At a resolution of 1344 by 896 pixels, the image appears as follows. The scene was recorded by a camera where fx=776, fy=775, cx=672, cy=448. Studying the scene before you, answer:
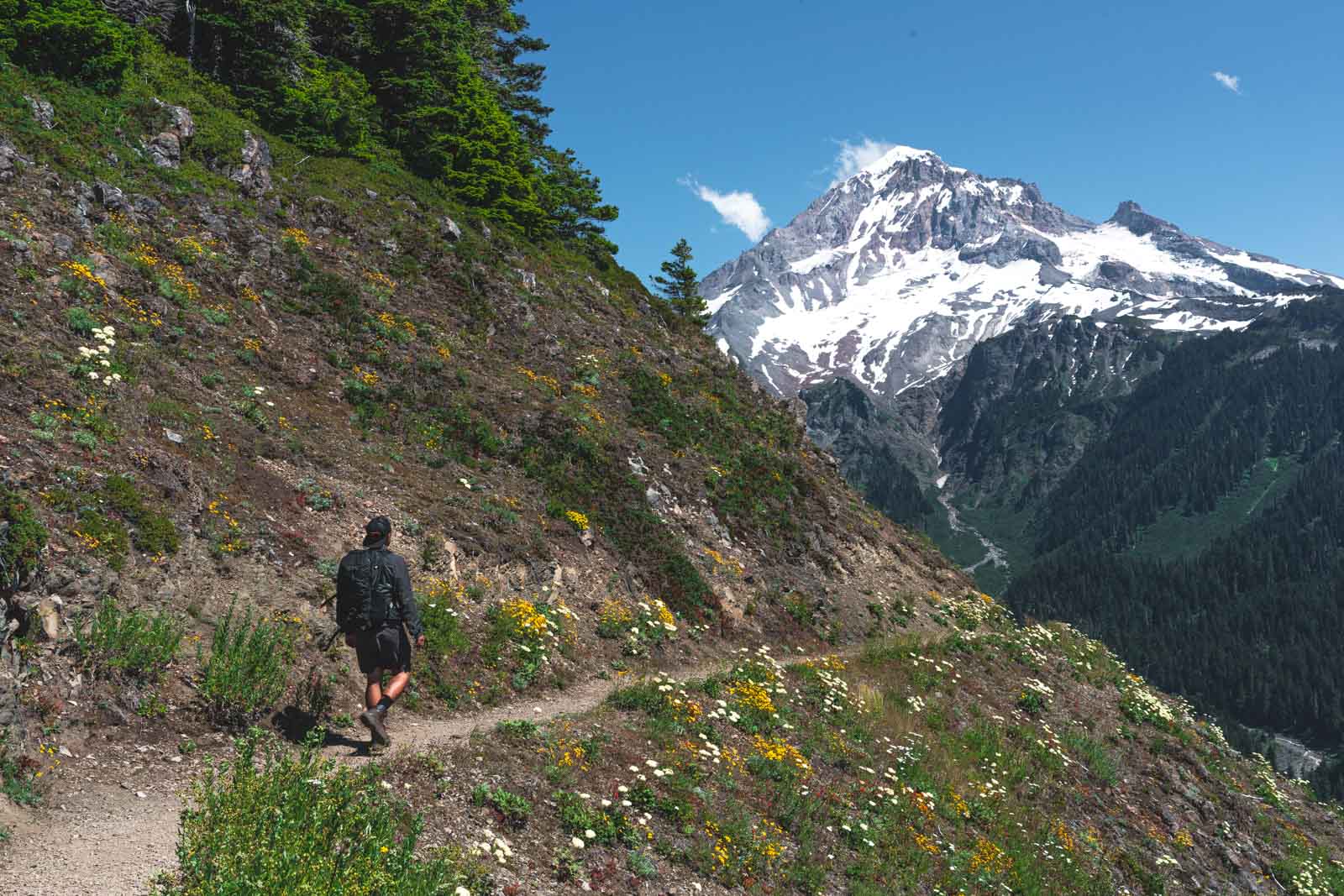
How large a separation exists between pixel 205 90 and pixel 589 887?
118 ft

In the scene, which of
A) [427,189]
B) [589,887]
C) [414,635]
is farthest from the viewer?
[427,189]

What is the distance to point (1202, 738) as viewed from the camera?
25.1 metres

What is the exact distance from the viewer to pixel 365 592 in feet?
32.2

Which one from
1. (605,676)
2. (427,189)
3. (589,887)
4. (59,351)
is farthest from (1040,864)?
(427,189)

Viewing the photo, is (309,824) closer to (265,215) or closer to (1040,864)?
(1040,864)

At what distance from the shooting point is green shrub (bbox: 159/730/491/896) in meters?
5.53

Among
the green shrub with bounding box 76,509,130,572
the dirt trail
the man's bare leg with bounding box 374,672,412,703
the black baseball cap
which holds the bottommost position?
the dirt trail

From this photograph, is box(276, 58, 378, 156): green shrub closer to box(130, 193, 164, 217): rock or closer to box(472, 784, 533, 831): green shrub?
box(130, 193, 164, 217): rock

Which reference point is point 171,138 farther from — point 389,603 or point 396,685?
point 396,685

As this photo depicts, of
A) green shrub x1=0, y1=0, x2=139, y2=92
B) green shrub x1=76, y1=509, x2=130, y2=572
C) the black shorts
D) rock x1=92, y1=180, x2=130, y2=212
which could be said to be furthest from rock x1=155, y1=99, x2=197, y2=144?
the black shorts

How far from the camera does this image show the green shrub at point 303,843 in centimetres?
553

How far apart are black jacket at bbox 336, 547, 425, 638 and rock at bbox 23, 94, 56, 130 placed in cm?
2112

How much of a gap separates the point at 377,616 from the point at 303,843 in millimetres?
3932

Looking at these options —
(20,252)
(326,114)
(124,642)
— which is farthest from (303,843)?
(326,114)
